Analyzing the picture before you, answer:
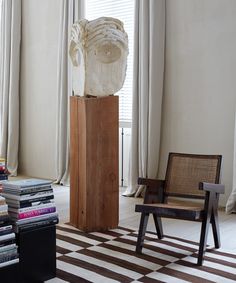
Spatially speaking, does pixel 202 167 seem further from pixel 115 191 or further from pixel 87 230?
pixel 87 230

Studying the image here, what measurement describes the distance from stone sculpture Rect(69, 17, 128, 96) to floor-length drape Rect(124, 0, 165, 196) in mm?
1153

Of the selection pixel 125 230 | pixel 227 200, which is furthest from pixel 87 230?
pixel 227 200

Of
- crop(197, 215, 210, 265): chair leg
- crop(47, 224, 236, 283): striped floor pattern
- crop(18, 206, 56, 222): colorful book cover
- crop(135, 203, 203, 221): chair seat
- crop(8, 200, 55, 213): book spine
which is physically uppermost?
crop(8, 200, 55, 213): book spine

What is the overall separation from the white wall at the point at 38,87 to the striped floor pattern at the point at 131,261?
115 inches

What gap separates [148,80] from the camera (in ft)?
16.0

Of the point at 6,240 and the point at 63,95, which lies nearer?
the point at 6,240

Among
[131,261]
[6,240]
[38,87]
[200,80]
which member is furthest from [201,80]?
[6,240]

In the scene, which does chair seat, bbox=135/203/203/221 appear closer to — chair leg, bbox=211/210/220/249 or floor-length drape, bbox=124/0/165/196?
chair leg, bbox=211/210/220/249

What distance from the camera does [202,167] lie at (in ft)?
11.1

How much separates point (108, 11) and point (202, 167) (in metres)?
3.04

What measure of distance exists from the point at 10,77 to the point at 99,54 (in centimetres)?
320

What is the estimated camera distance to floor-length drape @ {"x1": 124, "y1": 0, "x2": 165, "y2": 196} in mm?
4797

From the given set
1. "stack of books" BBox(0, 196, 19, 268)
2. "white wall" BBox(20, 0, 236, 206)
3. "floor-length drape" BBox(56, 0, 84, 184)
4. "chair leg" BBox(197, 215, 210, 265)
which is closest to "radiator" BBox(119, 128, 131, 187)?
"white wall" BBox(20, 0, 236, 206)

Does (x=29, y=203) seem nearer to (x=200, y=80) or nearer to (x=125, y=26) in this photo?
(x=200, y=80)
